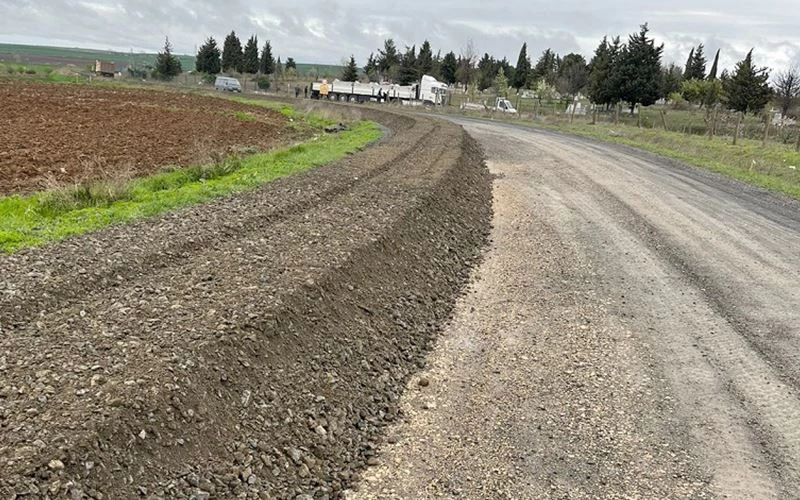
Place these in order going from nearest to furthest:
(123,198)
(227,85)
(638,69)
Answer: (123,198) → (638,69) → (227,85)

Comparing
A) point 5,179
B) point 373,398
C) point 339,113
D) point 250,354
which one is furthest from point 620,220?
point 339,113

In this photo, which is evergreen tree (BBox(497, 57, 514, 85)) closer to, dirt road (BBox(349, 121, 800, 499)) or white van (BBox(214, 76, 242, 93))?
white van (BBox(214, 76, 242, 93))

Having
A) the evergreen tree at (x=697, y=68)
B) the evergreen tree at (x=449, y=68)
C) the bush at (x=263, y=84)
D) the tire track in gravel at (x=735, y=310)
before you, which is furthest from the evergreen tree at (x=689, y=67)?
the tire track in gravel at (x=735, y=310)

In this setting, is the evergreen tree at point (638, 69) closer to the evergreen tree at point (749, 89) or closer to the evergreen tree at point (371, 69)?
the evergreen tree at point (749, 89)

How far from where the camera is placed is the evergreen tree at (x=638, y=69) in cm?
5112

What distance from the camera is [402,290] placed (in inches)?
321

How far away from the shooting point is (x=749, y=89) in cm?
3806

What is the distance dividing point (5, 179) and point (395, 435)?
452 inches

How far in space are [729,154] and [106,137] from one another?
2329 cm

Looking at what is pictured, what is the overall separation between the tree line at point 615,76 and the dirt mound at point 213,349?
37.2 meters

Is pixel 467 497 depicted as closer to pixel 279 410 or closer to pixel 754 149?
pixel 279 410

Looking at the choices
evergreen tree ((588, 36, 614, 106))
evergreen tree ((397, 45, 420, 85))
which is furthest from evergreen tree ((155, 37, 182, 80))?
evergreen tree ((588, 36, 614, 106))

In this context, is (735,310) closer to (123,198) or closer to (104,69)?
(123,198)

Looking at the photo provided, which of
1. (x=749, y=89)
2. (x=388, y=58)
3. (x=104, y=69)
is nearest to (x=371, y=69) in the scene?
(x=388, y=58)
